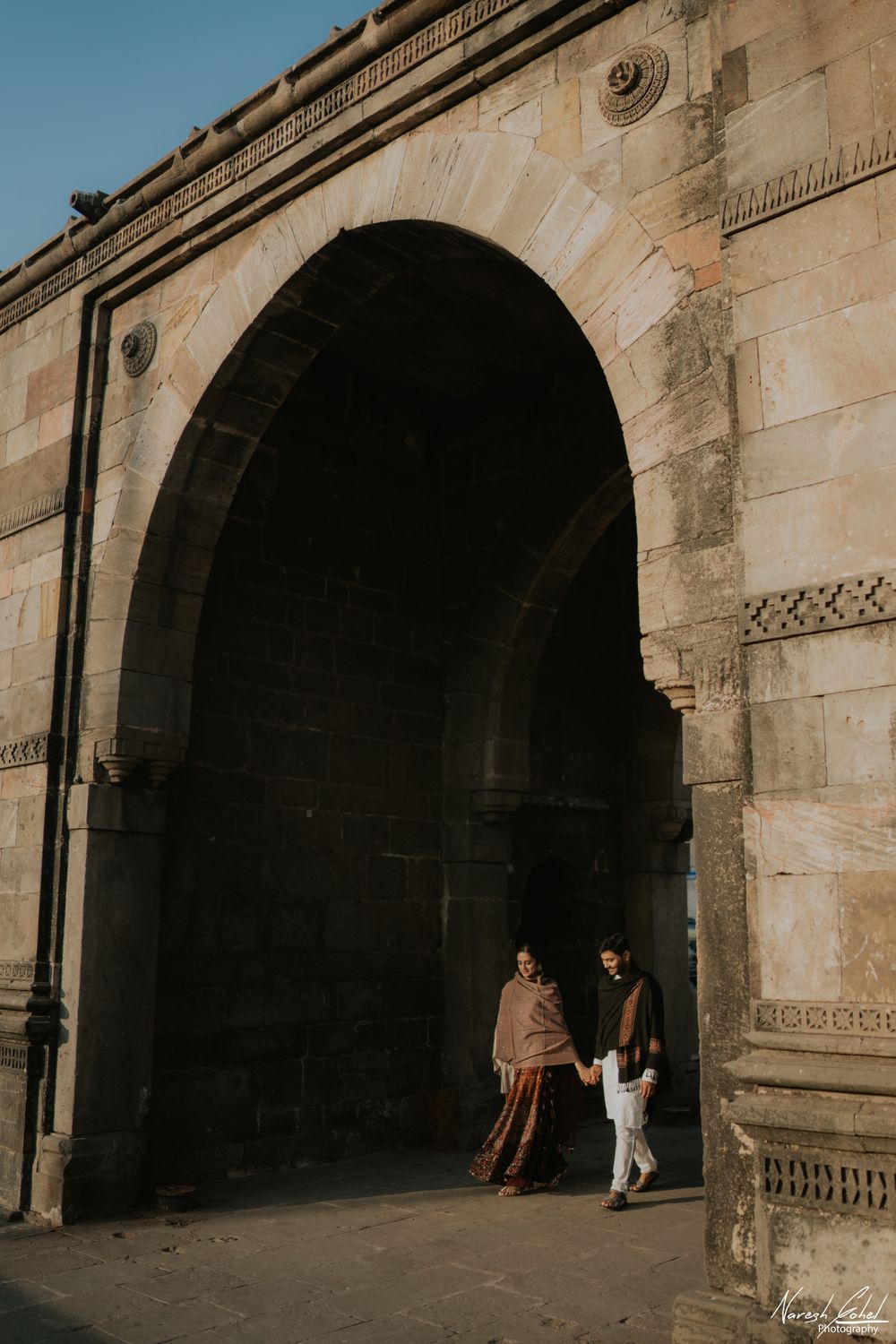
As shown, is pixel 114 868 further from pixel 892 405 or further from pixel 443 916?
pixel 892 405

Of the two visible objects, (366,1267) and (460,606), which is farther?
(460,606)

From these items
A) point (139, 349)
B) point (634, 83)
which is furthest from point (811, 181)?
point (139, 349)

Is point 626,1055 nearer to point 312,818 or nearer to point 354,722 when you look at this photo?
point 312,818

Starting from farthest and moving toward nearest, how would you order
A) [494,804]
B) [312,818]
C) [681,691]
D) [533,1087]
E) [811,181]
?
[494,804], [312,818], [533,1087], [681,691], [811,181]

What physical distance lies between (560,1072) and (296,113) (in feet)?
17.6

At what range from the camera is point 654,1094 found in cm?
639

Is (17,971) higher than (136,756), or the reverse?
(136,756)

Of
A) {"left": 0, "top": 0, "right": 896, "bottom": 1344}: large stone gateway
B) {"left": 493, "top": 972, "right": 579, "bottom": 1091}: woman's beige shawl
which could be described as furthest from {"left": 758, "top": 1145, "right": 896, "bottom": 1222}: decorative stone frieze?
{"left": 493, "top": 972, "right": 579, "bottom": 1091}: woman's beige shawl

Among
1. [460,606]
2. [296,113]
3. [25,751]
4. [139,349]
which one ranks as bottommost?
[25,751]

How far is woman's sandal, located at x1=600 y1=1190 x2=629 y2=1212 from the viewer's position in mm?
6208

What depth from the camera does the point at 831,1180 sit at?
3.47m

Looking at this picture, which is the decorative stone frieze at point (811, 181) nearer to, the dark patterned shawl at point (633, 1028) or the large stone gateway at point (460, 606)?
the large stone gateway at point (460, 606)
